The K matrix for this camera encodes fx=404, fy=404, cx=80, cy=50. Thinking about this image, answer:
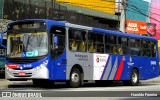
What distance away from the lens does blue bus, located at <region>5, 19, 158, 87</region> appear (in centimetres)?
1888

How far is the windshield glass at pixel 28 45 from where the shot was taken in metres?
18.9

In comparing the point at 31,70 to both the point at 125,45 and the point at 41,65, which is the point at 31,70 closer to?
the point at 41,65

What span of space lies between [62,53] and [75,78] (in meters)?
1.73

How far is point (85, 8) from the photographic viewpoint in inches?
1860

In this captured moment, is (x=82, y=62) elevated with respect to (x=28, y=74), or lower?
elevated

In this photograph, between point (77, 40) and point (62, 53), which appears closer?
point (62, 53)

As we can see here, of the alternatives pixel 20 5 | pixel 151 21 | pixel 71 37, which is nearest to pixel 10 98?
pixel 71 37

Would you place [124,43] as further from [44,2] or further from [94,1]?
[94,1]

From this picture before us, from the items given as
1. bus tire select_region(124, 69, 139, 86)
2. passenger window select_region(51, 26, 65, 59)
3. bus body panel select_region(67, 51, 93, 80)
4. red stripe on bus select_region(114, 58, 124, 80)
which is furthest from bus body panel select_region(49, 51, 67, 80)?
bus tire select_region(124, 69, 139, 86)

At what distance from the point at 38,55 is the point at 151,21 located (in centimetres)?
4486

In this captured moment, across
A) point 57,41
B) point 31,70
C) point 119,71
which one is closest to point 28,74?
point 31,70

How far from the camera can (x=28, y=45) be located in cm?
1906

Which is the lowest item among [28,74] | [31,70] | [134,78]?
[134,78]

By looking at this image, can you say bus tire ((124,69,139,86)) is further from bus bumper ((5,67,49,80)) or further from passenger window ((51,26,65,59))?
bus bumper ((5,67,49,80))
